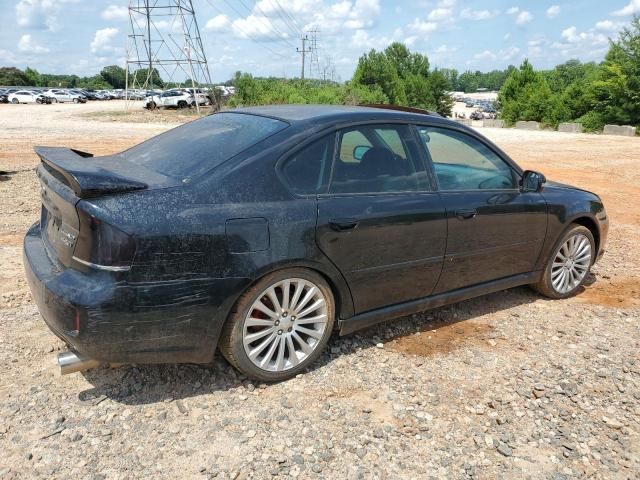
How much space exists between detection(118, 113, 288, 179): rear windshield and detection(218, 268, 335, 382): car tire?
777 millimetres

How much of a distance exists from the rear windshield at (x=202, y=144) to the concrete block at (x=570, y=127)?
29989 mm

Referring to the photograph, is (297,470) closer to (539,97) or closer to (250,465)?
(250,465)

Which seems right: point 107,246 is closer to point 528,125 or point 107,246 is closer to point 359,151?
point 359,151

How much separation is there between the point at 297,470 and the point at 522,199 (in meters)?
2.77

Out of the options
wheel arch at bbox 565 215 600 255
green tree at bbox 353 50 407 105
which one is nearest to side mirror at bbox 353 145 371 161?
wheel arch at bbox 565 215 600 255

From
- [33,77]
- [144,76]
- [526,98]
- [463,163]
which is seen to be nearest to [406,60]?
[526,98]

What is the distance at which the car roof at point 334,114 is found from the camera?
3.46 m

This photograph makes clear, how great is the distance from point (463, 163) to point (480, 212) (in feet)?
1.44

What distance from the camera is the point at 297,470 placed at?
259 cm

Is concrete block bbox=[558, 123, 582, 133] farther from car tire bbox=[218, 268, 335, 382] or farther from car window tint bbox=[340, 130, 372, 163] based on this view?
car tire bbox=[218, 268, 335, 382]

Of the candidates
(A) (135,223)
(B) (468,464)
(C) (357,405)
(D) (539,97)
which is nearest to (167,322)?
(A) (135,223)

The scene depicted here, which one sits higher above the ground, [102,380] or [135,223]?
[135,223]

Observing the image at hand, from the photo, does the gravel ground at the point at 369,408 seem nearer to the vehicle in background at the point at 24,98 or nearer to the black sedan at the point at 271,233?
the black sedan at the point at 271,233

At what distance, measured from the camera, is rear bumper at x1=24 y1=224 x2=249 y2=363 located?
104 inches
